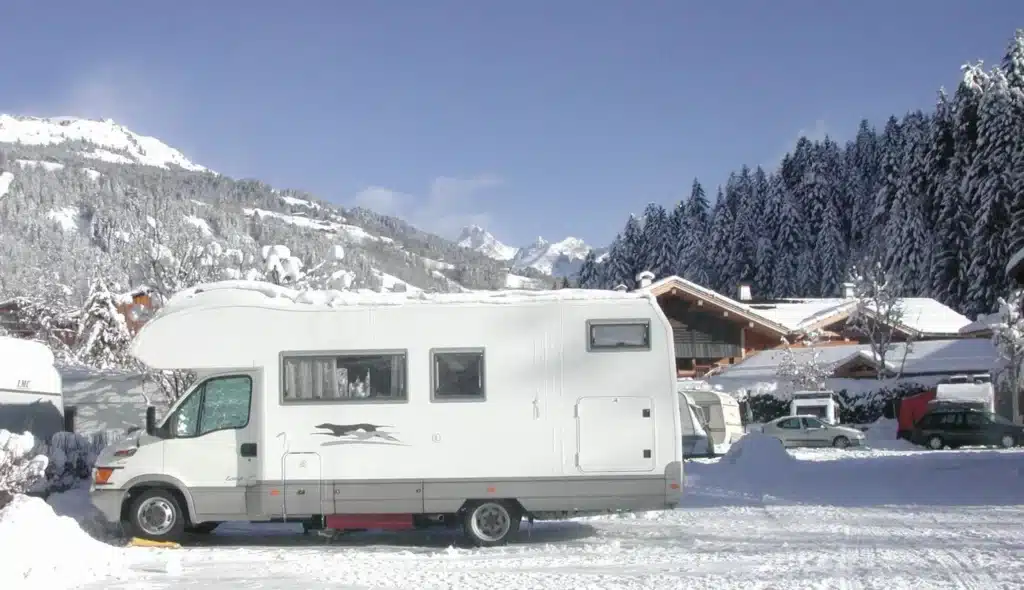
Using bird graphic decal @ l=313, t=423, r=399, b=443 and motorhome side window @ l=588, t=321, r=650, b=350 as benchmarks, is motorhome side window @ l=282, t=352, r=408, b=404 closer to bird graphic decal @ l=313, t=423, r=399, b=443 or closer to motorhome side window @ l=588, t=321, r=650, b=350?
bird graphic decal @ l=313, t=423, r=399, b=443

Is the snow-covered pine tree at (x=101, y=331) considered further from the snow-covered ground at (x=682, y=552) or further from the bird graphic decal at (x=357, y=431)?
the bird graphic decal at (x=357, y=431)

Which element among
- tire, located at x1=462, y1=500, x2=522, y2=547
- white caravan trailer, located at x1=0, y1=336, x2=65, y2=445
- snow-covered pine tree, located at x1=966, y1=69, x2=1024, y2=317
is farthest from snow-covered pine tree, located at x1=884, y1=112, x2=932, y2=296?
tire, located at x1=462, y1=500, x2=522, y2=547

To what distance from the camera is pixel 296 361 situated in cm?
1288

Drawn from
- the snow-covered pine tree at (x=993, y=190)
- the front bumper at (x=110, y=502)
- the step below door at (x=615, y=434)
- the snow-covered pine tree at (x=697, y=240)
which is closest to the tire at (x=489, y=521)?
the step below door at (x=615, y=434)

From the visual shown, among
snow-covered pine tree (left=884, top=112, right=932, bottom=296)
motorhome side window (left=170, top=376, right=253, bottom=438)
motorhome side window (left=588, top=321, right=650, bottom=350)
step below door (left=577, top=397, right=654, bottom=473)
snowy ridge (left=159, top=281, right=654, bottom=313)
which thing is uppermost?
snow-covered pine tree (left=884, top=112, right=932, bottom=296)

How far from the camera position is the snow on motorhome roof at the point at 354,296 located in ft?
42.5

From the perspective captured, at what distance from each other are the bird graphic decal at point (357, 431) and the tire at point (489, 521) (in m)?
1.27

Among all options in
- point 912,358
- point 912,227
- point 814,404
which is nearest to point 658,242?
point 912,227

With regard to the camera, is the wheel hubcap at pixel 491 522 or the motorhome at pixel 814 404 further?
the motorhome at pixel 814 404

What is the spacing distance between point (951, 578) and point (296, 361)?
24.5ft

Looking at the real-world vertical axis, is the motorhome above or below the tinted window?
below

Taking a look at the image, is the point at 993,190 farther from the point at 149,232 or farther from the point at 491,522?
the point at 491,522

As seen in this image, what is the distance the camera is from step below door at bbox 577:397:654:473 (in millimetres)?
12547

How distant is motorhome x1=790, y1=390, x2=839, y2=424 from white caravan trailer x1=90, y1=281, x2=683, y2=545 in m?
28.4
